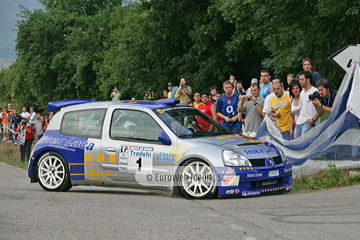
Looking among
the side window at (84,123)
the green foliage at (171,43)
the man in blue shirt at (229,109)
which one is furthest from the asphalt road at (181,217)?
the green foliage at (171,43)

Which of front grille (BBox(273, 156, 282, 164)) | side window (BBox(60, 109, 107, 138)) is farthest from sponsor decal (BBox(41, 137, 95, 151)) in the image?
front grille (BBox(273, 156, 282, 164))

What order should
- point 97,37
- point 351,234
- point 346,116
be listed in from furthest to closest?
point 97,37, point 346,116, point 351,234

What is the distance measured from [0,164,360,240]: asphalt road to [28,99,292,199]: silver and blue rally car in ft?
1.01

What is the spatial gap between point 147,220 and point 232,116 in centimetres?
661

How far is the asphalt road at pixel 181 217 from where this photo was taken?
7.20m

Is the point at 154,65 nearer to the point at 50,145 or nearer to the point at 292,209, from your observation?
the point at 50,145

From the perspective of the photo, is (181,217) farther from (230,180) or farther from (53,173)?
(53,173)

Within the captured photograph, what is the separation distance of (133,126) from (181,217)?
128 inches

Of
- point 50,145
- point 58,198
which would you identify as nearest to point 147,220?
point 58,198

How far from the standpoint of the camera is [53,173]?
12.0 m

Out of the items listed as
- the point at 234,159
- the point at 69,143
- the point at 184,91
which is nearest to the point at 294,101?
the point at 234,159

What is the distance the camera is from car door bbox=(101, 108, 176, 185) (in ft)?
35.3

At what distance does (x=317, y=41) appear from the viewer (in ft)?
68.3

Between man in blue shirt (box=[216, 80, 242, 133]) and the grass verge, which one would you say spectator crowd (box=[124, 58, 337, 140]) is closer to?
man in blue shirt (box=[216, 80, 242, 133])
